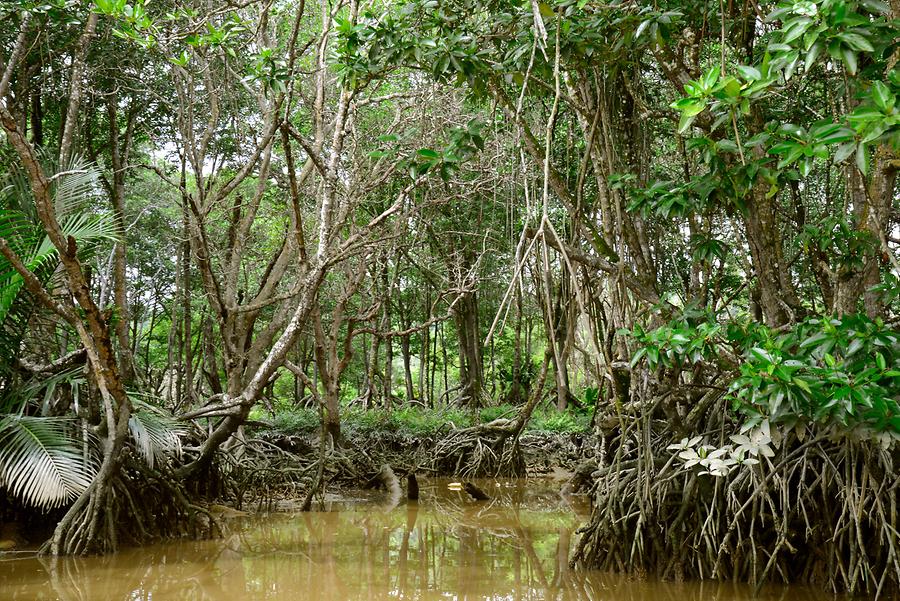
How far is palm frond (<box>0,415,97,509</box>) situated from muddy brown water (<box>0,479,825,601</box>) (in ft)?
1.57

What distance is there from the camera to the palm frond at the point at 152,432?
564cm

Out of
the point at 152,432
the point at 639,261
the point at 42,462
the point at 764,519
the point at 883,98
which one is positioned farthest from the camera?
the point at 152,432

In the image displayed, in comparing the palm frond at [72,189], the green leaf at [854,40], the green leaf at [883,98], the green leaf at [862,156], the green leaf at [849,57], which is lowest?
the green leaf at [862,156]

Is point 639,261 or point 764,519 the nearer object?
point 764,519

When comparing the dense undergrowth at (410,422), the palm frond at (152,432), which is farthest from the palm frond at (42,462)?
the dense undergrowth at (410,422)

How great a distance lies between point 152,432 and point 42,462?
890 mm

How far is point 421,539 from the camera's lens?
249 inches

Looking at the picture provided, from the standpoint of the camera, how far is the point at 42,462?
510cm

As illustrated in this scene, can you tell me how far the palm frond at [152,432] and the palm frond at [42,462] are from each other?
0.36m

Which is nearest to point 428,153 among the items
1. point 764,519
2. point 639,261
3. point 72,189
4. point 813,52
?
point 639,261

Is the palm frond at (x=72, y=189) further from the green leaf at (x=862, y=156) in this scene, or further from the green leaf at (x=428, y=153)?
the green leaf at (x=862, y=156)

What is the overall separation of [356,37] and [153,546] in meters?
3.97

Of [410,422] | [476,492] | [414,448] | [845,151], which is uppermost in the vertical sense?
[845,151]

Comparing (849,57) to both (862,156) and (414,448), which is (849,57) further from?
(414,448)
